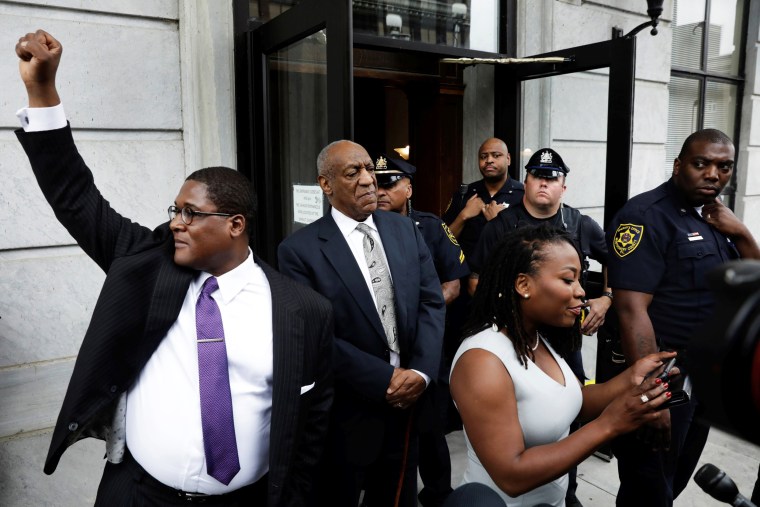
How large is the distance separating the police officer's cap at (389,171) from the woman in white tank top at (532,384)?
174cm

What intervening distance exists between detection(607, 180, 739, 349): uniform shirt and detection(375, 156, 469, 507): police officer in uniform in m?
0.95

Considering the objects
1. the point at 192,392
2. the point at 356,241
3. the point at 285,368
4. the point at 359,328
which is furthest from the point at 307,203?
the point at 192,392

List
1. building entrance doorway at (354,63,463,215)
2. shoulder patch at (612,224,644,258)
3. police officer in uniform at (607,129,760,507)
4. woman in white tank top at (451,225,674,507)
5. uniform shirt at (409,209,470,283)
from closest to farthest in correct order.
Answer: woman in white tank top at (451,225,674,507), police officer in uniform at (607,129,760,507), shoulder patch at (612,224,644,258), uniform shirt at (409,209,470,283), building entrance doorway at (354,63,463,215)

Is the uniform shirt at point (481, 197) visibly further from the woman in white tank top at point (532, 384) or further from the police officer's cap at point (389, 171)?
the woman in white tank top at point (532, 384)

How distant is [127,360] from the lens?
1.95 metres

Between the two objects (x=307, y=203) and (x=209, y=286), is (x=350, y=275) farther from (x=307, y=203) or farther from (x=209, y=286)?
(x=307, y=203)

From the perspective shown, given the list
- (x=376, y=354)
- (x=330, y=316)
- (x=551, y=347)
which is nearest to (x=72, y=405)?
(x=330, y=316)

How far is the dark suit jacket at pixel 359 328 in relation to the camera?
9.26ft

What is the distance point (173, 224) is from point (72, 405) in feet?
2.04

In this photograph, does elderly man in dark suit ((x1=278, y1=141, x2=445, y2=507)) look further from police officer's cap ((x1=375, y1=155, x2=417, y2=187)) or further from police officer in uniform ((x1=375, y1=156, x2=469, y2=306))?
police officer's cap ((x1=375, y1=155, x2=417, y2=187))

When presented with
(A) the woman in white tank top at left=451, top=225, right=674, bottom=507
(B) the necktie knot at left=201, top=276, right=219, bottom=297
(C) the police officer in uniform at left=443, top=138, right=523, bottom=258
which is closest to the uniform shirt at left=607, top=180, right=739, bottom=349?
(A) the woman in white tank top at left=451, top=225, right=674, bottom=507

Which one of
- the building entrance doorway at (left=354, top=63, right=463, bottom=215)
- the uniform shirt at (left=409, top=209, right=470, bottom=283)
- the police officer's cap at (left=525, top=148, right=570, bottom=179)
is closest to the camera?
the uniform shirt at (left=409, top=209, right=470, bottom=283)

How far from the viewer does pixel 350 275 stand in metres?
2.88

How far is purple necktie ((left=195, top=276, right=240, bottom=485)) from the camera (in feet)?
6.41
